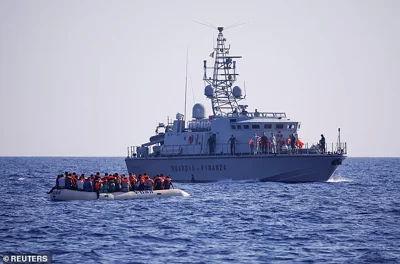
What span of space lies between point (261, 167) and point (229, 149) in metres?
4.18

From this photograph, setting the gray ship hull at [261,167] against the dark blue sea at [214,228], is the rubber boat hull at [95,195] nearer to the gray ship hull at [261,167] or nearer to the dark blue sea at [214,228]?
the dark blue sea at [214,228]

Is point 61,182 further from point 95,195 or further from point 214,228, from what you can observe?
point 214,228

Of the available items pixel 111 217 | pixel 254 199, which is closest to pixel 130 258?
pixel 111 217

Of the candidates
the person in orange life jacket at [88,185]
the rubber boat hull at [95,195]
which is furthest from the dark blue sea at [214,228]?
the person in orange life jacket at [88,185]

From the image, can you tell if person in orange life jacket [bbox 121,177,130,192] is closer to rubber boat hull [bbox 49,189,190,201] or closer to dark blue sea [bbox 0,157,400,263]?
rubber boat hull [bbox 49,189,190,201]

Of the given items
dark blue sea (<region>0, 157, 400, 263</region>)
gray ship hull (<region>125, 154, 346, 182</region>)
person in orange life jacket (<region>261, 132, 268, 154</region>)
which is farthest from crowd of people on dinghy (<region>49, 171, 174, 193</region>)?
person in orange life jacket (<region>261, 132, 268, 154</region>)

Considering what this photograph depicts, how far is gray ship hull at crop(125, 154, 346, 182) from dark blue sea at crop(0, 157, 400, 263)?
457 cm

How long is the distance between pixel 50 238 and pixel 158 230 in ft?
16.3

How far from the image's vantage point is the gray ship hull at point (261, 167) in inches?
2373

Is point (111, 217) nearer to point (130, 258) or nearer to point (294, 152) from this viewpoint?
point (130, 258)

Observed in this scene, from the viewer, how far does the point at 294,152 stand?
61.6 meters

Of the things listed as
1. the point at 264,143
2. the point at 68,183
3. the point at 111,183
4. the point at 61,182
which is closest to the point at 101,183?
the point at 111,183

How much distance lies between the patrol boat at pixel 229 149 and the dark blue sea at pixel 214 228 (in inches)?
192

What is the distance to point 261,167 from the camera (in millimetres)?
61562
